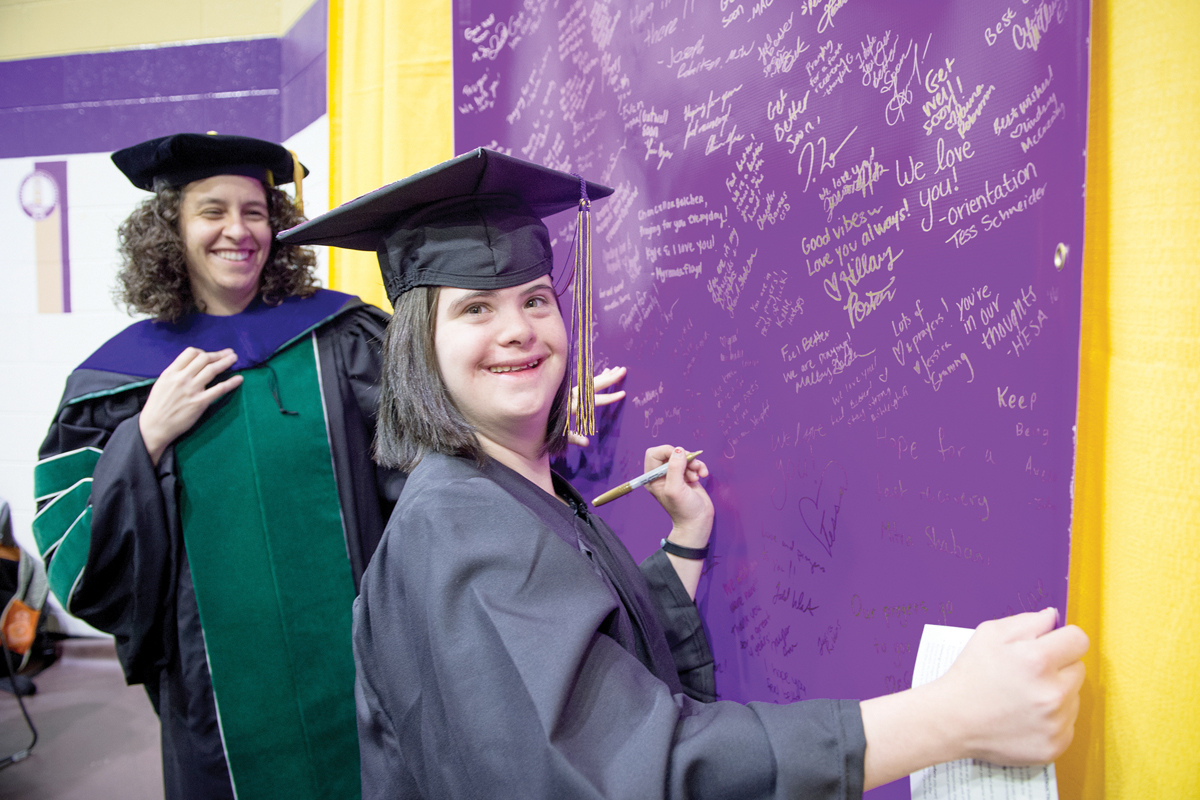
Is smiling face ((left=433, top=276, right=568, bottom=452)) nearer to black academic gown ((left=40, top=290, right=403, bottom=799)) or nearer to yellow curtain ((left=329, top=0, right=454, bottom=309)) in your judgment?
black academic gown ((left=40, top=290, right=403, bottom=799))

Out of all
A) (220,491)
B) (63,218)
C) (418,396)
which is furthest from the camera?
(63,218)

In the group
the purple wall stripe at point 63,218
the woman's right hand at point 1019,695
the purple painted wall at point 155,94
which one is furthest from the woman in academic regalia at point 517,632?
the purple wall stripe at point 63,218

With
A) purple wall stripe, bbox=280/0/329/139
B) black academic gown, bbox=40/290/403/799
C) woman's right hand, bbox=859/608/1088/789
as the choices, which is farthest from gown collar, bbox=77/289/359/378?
woman's right hand, bbox=859/608/1088/789

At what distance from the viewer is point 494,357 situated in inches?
38.1

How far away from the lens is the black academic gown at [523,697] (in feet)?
2.14

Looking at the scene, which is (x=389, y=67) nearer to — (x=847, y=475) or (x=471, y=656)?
(x=847, y=475)

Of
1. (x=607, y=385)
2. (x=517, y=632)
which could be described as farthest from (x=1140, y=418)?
(x=607, y=385)

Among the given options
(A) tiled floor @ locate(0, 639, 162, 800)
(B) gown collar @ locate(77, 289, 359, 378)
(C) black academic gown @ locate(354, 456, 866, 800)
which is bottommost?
(A) tiled floor @ locate(0, 639, 162, 800)

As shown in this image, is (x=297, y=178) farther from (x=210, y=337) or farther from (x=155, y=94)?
(x=155, y=94)

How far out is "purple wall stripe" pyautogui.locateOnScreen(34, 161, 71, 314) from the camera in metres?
3.43

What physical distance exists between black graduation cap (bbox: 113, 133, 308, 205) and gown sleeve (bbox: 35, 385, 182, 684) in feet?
1.74

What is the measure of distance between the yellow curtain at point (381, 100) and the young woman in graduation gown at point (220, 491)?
0.41 meters

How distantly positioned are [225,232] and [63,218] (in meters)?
2.60

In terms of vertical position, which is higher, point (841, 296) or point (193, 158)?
point (193, 158)
